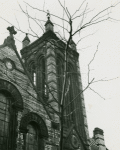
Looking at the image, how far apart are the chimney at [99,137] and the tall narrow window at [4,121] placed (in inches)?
449

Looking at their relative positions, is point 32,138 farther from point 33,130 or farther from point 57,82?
point 57,82

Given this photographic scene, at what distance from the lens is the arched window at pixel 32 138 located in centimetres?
1203

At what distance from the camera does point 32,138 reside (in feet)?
40.8

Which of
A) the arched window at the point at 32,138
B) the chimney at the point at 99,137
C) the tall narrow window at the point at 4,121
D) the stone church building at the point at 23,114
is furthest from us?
the chimney at the point at 99,137

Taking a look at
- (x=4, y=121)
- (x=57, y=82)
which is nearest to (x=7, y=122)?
(x=4, y=121)

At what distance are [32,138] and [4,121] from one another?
202 cm

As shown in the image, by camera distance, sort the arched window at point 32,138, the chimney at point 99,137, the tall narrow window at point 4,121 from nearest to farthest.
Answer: the tall narrow window at point 4,121
the arched window at point 32,138
the chimney at point 99,137

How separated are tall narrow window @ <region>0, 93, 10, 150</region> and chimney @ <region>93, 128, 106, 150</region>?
11.4m

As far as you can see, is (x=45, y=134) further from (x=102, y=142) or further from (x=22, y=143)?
(x=102, y=142)

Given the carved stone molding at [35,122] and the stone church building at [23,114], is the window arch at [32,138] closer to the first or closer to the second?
the stone church building at [23,114]

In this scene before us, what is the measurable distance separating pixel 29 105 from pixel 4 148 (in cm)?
299

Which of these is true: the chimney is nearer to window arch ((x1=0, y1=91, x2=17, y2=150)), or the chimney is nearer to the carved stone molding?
the carved stone molding

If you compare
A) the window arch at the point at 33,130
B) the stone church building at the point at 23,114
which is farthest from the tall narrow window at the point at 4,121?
the window arch at the point at 33,130

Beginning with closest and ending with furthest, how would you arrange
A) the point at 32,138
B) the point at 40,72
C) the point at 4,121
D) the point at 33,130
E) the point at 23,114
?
the point at 4,121
the point at 23,114
the point at 32,138
the point at 33,130
the point at 40,72
